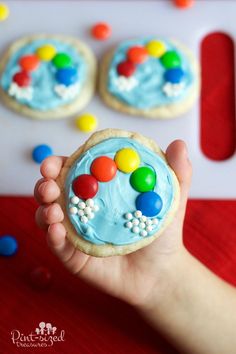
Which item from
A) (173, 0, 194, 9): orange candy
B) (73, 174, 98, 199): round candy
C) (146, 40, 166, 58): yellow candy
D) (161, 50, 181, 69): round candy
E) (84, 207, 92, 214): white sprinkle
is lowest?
(84, 207, 92, 214): white sprinkle

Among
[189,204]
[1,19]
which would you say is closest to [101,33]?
[1,19]

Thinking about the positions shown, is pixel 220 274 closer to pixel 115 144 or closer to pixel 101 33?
pixel 115 144

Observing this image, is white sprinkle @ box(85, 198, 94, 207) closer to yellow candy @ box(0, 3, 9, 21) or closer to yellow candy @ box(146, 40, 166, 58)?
yellow candy @ box(146, 40, 166, 58)

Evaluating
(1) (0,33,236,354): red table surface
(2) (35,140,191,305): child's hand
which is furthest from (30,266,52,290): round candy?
(2) (35,140,191,305): child's hand

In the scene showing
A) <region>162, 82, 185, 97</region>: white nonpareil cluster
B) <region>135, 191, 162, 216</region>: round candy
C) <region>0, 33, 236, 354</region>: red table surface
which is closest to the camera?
<region>135, 191, 162, 216</region>: round candy

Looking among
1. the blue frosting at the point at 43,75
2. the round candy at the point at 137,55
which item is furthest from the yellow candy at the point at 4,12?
the round candy at the point at 137,55

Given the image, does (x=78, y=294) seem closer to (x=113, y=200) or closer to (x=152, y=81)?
(x=113, y=200)

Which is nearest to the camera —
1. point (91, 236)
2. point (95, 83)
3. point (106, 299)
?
point (91, 236)

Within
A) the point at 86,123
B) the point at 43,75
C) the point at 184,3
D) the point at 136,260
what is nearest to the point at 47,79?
the point at 43,75
